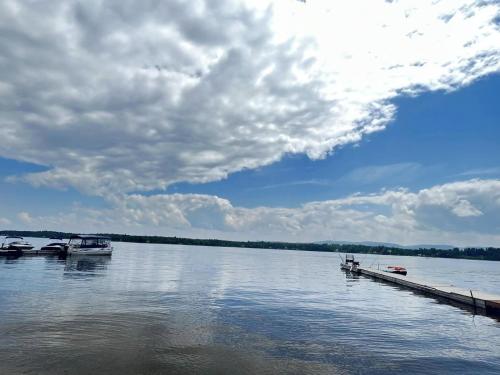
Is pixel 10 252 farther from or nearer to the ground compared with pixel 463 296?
farther from the ground

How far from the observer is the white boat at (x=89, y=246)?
11722 centimetres

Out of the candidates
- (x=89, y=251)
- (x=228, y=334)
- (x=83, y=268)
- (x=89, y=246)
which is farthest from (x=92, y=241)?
(x=228, y=334)

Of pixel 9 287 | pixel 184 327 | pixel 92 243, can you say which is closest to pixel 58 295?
pixel 9 287

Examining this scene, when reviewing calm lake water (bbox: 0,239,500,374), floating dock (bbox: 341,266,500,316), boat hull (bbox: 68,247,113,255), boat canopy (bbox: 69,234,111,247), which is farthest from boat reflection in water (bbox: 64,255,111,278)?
floating dock (bbox: 341,266,500,316)

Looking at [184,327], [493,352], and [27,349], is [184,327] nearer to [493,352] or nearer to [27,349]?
[27,349]

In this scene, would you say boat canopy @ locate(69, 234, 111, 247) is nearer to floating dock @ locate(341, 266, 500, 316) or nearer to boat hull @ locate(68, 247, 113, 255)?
boat hull @ locate(68, 247, 113, 255)

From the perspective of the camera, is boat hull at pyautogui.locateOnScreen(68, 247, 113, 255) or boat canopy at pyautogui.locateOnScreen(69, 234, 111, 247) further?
boat canopy at pyautogui.locateOnScreen(69, 234, 111, 247)

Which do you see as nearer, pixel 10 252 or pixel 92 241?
pixel 10 252

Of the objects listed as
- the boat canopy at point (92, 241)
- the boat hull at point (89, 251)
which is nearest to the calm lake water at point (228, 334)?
the boat hull at point (89, 251)

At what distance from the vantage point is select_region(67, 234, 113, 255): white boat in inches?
4615

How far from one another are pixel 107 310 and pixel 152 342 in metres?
13.0

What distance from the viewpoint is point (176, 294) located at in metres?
51.3

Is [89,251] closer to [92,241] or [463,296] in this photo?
[92,241]

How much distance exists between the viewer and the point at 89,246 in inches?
4825
